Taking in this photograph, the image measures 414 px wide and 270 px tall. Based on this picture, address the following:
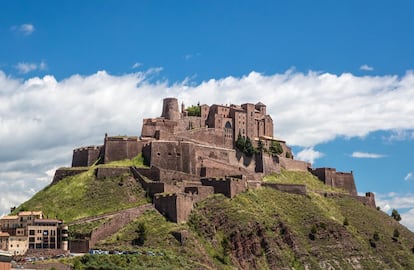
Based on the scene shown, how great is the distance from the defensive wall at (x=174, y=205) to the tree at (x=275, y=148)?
31761mm

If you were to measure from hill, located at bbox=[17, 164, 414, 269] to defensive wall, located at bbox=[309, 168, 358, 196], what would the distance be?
33.4 feet

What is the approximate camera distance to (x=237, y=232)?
89875 millimetres

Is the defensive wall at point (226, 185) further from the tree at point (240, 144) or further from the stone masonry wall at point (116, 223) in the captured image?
the tree at point (240, 144)

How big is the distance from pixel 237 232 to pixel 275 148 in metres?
32.1

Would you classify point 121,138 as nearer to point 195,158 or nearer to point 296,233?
A: point 195,158

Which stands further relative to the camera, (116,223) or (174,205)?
(174,205)

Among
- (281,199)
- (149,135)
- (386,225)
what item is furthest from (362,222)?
(149,135)

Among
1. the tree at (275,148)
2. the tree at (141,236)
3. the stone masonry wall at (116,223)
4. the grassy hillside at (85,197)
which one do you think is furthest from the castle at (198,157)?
the tree at (141,236)

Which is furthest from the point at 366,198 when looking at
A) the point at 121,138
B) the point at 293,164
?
the point at 121,138

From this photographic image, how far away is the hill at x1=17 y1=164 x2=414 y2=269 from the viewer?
81.8 meters

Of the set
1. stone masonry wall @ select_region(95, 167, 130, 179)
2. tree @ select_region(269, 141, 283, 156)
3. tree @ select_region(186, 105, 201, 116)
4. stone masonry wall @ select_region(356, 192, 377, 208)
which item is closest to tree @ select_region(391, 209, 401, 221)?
stone masonry wall @ select_region(356, 192, 377, 208)

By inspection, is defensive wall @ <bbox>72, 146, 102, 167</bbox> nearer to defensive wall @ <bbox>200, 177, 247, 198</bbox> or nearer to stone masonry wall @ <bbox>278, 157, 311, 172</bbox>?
defensive wall @ <bbox>200, 177, 247, 198</bbox>

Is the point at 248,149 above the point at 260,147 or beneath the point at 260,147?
beneath

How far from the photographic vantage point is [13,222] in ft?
275
